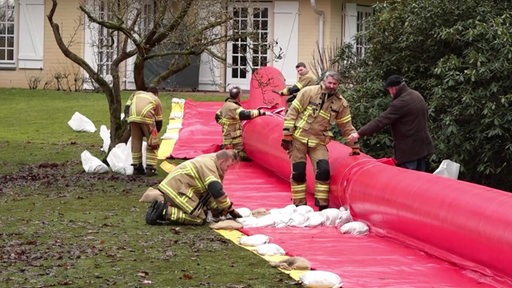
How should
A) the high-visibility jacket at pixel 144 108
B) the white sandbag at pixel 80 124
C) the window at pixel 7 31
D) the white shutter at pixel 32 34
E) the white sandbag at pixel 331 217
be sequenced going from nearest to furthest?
the white sandbag at pixel 331 217
the high-visibility jacket at pixel 144 108
the white sandbag at pixel 80 124
the white shutter at pixel 32 34
the window at pixel 7 31

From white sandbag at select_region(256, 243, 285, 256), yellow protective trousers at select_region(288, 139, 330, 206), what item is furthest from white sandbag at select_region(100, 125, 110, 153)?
white sandbag at select_region(256, 243, 285, 256)

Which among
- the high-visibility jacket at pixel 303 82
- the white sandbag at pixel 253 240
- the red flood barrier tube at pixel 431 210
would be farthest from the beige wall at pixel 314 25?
the white sandbag at pixel 253 240

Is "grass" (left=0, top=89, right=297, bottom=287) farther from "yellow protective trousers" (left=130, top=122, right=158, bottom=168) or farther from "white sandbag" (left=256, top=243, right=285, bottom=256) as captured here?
"yellow protective trousers" (left=130, top=122, right=158, bottom=168)

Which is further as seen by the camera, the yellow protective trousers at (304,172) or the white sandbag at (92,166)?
the white sandbag at (92,166)

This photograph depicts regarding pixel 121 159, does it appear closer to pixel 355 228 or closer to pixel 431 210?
pixel 355 228

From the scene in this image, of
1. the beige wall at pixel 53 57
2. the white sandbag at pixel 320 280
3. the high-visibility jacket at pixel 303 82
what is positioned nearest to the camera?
the white sandbag at pixel 320 280

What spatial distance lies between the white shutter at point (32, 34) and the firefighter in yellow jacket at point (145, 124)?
15.2m

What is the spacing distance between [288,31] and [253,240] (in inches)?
791

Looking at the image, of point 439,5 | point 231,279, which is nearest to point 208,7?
point 439,5

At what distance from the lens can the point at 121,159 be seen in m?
15.4

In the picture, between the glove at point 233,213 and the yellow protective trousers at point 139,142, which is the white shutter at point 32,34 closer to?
the yellow protective trousers at point 139,142

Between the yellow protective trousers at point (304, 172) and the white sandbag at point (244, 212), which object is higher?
the yellow protective trousers at point (304, 172)

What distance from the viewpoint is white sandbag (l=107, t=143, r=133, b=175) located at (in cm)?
1532

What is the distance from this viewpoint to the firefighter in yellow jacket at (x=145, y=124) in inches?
591
